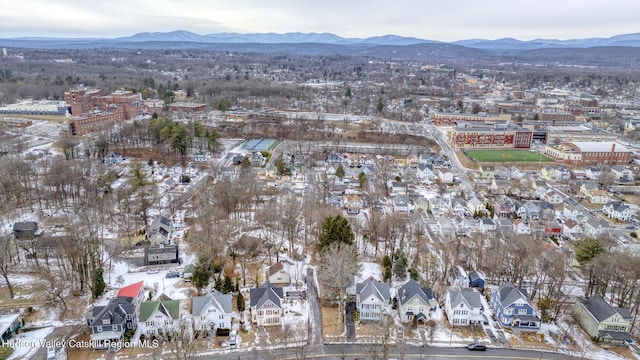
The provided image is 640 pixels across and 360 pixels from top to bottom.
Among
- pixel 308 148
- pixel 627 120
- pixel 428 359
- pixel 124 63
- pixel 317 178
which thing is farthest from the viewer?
pixel 124 63

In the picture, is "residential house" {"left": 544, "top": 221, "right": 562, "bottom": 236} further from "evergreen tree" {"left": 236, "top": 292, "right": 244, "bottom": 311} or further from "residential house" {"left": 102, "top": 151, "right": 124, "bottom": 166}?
"residential house" {"left": 102, "top": 151, "right": 124, "bottom": 166}

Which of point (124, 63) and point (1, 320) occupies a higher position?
point (124, 63)

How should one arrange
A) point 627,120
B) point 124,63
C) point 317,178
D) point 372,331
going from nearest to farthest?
point 372,331, point 317,178, point 627,120, point 124,63

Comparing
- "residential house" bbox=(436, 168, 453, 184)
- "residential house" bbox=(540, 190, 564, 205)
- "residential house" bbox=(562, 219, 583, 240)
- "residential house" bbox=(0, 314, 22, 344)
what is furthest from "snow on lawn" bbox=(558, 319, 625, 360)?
"residential house" bbox=(0, 314, 22, 344)

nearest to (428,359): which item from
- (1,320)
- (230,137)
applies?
(1,320)

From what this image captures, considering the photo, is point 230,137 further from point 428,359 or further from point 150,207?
point 428,359

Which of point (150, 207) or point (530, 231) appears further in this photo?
point (150, 207)

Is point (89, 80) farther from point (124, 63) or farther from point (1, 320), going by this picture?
point (1, 320)
